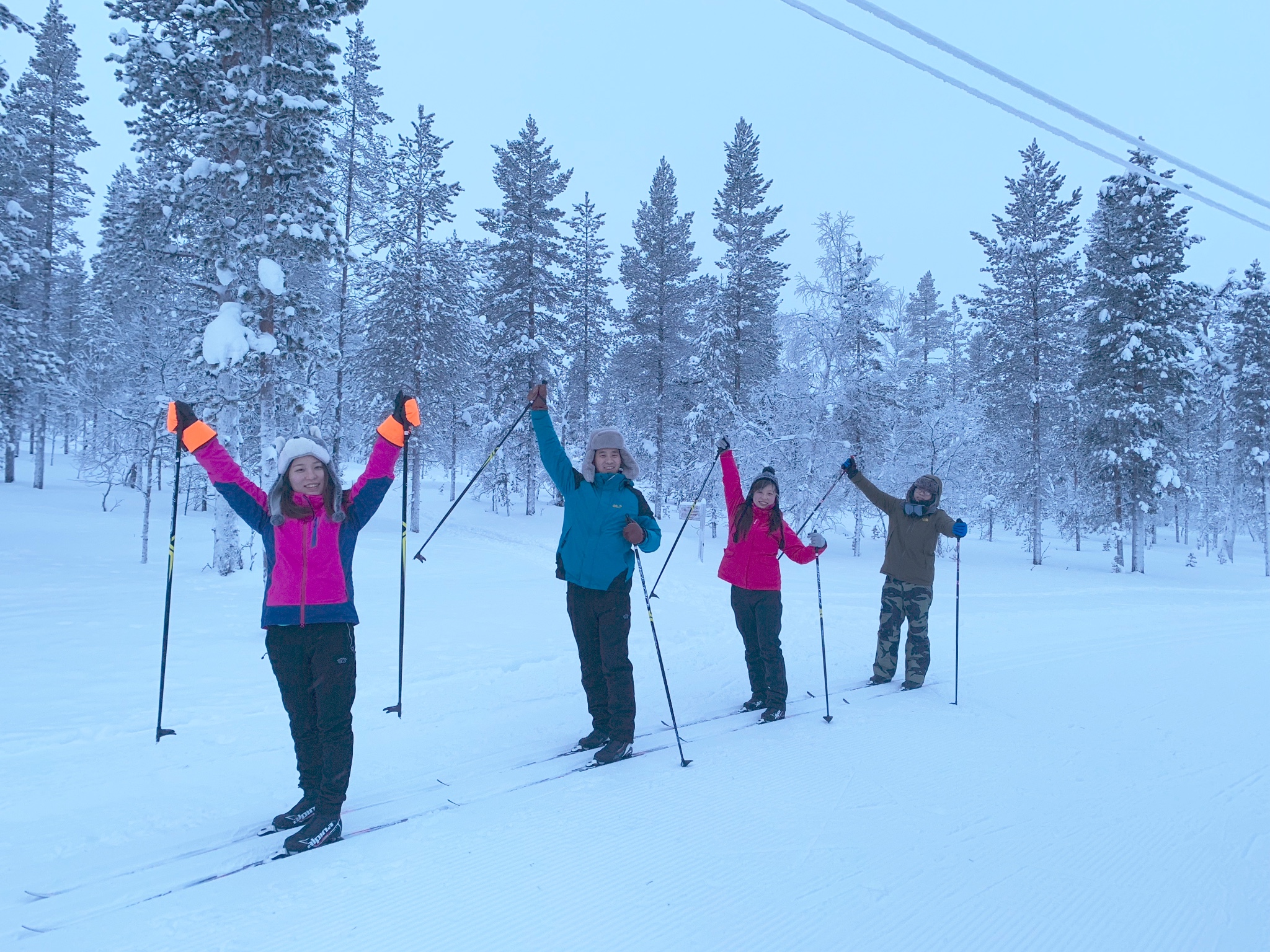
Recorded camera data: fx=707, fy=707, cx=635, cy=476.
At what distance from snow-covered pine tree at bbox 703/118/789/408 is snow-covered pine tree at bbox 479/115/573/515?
5830mm

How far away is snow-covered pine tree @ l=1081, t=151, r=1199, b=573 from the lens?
22859mm

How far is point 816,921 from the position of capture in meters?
3.03

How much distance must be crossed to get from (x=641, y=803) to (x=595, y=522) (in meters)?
1.83

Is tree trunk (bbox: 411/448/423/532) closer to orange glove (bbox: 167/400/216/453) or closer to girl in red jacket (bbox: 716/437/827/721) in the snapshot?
girl in red jacket (bbox: 716/437/827/721)

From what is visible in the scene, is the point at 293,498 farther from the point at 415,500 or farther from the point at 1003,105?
the point at 415,500

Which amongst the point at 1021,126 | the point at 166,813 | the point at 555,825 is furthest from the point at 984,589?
the point at 166,813

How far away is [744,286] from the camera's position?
25.3m

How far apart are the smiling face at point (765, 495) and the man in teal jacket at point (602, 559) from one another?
57.9 inches

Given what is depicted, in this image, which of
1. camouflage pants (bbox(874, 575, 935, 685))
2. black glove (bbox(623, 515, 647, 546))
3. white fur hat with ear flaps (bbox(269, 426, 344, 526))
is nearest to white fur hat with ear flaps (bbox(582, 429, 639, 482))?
black glove (bbox(623, 515, 647, 546))

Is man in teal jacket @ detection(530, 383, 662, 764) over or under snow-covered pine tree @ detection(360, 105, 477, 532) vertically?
under

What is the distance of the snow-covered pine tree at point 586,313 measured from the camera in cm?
3022

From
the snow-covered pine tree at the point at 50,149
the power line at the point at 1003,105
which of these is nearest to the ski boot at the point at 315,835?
the power line at the point at 1003,105

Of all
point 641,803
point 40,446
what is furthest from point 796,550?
point 40,446

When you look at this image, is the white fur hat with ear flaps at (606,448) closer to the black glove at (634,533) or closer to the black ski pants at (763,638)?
the black glove at (634,533)
